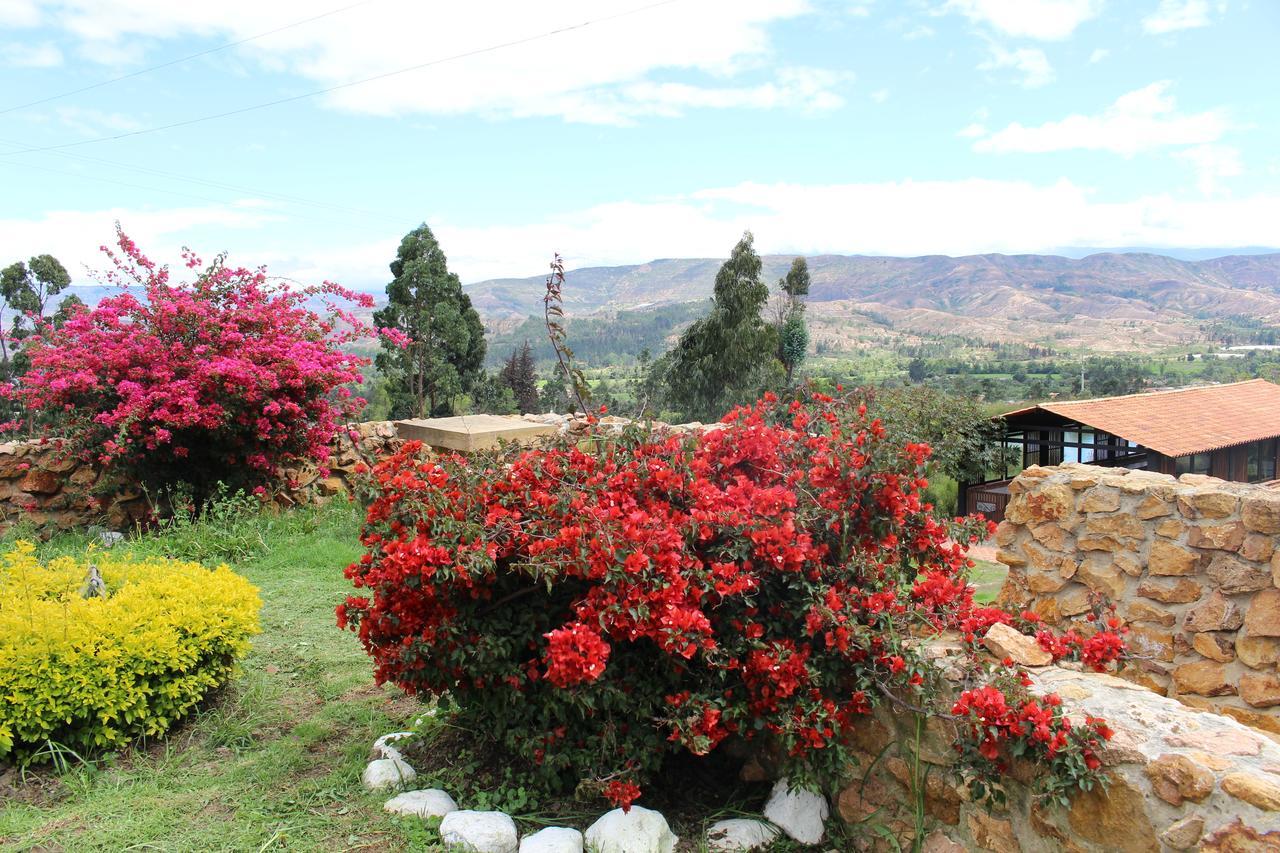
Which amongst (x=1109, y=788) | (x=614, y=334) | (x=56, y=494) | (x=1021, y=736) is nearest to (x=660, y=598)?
(x=1021, y=736)

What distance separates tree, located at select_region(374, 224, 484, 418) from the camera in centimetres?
1883

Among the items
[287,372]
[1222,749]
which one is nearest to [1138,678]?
[1222,749]

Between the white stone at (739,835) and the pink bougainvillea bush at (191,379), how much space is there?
5.09 m

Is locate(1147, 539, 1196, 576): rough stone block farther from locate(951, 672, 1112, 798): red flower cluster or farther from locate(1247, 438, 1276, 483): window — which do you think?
locate(1247, 438, 1276, 483): window

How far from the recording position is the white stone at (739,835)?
2570mm

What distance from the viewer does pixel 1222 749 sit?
2.02 metres

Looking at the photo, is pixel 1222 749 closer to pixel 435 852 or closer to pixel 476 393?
pixel 435 852

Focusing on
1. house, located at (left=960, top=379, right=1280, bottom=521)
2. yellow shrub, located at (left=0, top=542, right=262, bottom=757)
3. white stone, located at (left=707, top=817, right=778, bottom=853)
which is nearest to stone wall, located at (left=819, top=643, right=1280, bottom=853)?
white stone, located at (left=707, top=817, right=778, bottom=853)

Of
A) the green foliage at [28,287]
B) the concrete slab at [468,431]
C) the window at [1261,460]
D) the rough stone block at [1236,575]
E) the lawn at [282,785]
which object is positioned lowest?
the window at [1261,460]

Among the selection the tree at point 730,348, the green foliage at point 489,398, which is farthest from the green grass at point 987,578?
the green foliage at point 489,398

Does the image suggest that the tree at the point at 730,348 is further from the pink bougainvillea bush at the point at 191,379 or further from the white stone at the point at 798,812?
the white stone at the point at 798,812

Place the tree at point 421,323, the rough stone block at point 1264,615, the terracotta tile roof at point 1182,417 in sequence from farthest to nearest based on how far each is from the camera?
the tree at point 421,323
the terracotta tile roof at point 1182,417
the rough stone block at point 1264,615

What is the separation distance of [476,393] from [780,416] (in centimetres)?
2104

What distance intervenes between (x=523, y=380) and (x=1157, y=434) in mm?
22651
